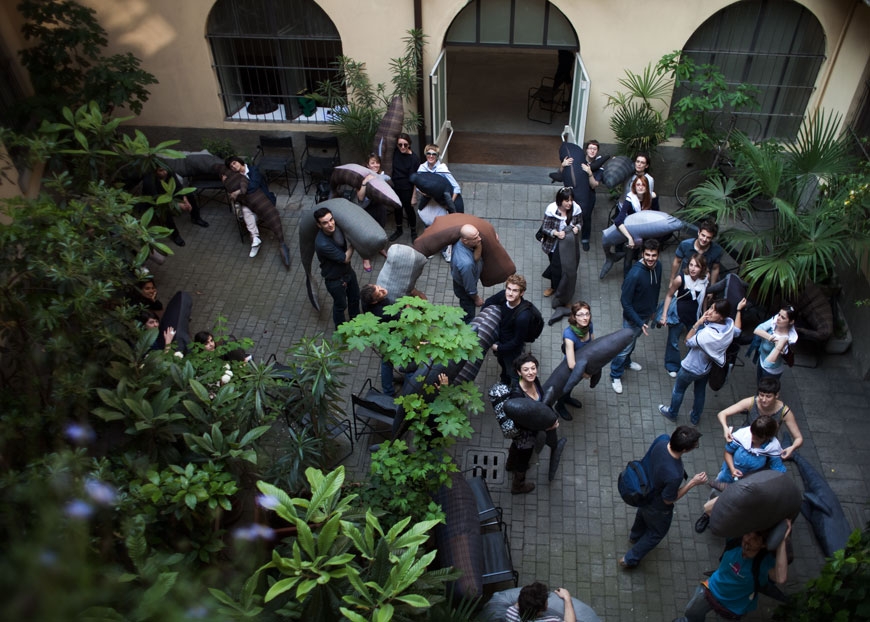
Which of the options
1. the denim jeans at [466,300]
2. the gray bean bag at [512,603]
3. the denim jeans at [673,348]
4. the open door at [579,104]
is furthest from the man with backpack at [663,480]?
the open door at [579,104]

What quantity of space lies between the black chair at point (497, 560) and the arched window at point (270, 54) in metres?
8.06

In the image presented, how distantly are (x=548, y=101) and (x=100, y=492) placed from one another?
11.6m

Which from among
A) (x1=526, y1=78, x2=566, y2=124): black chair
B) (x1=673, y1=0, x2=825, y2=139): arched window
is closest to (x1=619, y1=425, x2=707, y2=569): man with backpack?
(x1=673, y1=0, x2=825, y2=139): arched window

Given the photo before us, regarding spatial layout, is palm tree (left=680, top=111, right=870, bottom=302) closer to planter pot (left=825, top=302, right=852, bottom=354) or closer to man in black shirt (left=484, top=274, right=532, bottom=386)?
planter pot (left=825, top=302, right=852, bottom=354)

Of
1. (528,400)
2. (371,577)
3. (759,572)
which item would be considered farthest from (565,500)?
(371,577)

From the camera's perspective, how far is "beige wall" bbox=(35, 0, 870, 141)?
9.49m

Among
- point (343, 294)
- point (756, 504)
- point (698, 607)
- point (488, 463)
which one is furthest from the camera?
point (343, 294)

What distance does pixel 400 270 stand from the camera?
7.31 m

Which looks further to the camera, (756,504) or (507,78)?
(507,78)

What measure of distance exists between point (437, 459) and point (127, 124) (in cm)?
944

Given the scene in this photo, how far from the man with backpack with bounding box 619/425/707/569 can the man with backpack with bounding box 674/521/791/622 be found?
1.87ft

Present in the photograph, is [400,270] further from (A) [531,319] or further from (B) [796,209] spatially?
(B) [796,209]

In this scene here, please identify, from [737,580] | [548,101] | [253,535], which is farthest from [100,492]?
[548,101]

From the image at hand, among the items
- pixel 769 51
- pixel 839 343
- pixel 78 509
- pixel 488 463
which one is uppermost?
pixel 78 509
